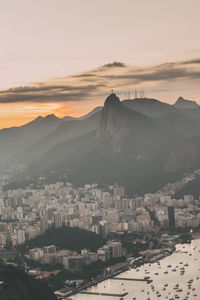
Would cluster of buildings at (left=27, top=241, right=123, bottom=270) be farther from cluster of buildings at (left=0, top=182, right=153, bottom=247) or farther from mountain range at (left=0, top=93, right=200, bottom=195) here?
mountain range at (left=0, top=93, right=200, bottom=195)

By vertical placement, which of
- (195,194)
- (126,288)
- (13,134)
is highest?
(13,134)

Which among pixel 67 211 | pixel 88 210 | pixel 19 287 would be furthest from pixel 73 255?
pixel 88 210

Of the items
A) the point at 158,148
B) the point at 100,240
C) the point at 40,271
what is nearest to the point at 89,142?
the point at 158,148

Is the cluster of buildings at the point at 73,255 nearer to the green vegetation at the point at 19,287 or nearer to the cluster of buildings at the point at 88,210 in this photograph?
the cluster of buildings at the point at 88,210

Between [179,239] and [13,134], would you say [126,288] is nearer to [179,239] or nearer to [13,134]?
[179,239]

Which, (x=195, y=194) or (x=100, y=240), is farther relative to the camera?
(x=195, y=194)

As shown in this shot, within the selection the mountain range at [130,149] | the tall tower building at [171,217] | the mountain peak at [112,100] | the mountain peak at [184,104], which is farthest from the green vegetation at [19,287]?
the mountain peak at [184,104]
